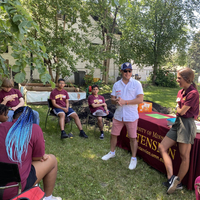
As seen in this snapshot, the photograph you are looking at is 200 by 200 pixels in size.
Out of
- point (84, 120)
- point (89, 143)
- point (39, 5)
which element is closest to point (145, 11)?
point (39, 5)

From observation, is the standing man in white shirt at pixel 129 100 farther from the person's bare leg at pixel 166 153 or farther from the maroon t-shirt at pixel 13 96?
the maroon t-shirt at pixel 13 96

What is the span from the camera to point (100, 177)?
2934 millimetres

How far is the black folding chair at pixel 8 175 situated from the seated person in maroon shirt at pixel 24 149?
38 mm

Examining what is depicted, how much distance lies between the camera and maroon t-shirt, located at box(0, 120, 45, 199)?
5.01 ft

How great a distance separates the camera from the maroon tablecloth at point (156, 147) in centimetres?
250

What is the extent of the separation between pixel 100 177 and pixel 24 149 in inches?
66.7

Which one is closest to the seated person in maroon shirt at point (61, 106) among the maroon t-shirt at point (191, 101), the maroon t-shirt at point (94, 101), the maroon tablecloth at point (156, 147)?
the maroon t-shirt at point (94, 101)

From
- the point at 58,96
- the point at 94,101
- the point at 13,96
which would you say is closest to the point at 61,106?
the point at 58,96

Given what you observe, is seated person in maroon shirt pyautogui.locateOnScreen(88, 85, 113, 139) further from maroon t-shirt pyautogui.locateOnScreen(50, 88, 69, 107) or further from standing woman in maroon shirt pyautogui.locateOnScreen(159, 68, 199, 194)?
standing woman in maroon shirt pyautogui.locateOnScreen(159, 68, 199, 194)

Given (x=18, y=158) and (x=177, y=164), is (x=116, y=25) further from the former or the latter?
(x=18, y=158)

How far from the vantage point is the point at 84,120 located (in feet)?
19.4

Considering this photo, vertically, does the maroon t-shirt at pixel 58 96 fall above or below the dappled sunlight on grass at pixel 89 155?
A: above

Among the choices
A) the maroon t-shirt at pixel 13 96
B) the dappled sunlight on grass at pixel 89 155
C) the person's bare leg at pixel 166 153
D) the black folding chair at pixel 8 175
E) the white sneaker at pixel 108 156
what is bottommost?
the dappled sunlight on grass at pixel 89 155

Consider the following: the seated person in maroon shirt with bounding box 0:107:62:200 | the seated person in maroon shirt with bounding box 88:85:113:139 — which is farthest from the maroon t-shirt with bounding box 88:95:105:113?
the seated person in maroon shirt with bounding box 0:107:62:200
